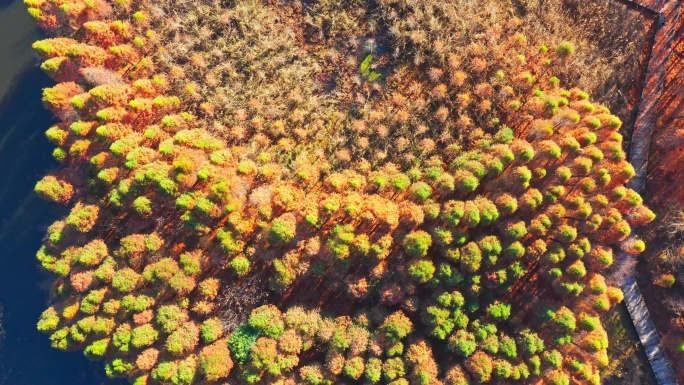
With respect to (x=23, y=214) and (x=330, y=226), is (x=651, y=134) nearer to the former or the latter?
(x=330, y=226)

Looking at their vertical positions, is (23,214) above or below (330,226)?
below

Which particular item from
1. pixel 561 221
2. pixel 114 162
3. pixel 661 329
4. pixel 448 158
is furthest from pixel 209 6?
pixel 661 329

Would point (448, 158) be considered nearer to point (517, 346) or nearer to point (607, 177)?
point (607, 177)

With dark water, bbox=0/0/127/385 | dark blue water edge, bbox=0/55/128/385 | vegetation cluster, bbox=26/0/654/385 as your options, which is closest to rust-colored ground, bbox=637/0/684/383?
vegetation cluster, bbox=26/0/654/385

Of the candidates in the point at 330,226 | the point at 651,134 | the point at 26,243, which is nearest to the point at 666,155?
the point at 651,134

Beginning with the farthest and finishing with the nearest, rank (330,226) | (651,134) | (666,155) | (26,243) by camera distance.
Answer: (26,243)
(651,134)
(666,155)
(330,226)

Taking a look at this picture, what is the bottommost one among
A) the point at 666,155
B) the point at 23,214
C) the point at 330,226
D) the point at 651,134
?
the point at 23,214

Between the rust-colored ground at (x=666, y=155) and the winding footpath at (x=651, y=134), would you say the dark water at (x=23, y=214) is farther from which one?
the rust-colored ground at (x=666, y=155)
